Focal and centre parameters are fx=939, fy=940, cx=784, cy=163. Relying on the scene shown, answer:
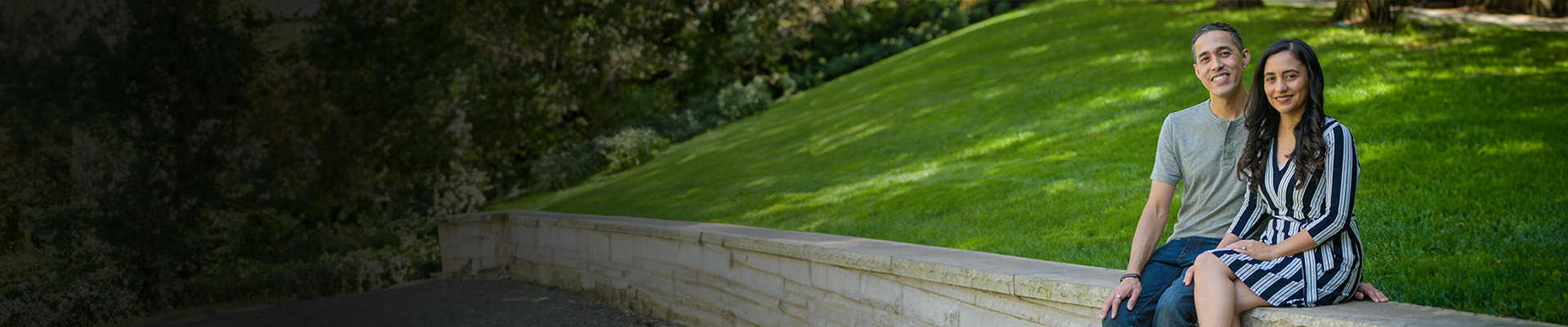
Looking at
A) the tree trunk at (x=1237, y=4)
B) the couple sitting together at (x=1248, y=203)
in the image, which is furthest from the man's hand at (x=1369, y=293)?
the tree trunk at (x=1237, y=4)

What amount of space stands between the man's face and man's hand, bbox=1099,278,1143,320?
0.70 metres

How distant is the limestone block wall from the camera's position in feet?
12.1

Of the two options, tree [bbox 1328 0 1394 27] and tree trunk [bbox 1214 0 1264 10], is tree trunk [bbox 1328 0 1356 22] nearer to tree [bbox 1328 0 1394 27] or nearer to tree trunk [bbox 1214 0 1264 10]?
tree [bbox 1328 0 1394 27]

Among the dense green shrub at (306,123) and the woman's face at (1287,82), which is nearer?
the woman's face at (1287,82)

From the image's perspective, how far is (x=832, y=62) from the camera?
73.0 feet

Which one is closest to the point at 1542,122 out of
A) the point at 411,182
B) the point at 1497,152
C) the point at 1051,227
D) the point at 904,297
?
the point at 1497,152

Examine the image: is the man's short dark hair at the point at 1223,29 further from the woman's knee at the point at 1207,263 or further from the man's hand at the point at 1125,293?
the man's hand at the point at 1125,293

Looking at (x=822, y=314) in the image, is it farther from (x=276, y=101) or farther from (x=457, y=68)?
(x=457, y=68)

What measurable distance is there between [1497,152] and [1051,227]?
329 centimetres

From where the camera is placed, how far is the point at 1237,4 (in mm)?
17562

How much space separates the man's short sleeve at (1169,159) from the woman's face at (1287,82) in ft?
1.41

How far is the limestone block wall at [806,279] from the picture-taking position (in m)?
3.68

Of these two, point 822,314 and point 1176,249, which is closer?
point 1176,249

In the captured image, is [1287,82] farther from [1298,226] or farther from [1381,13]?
[1381,13]
